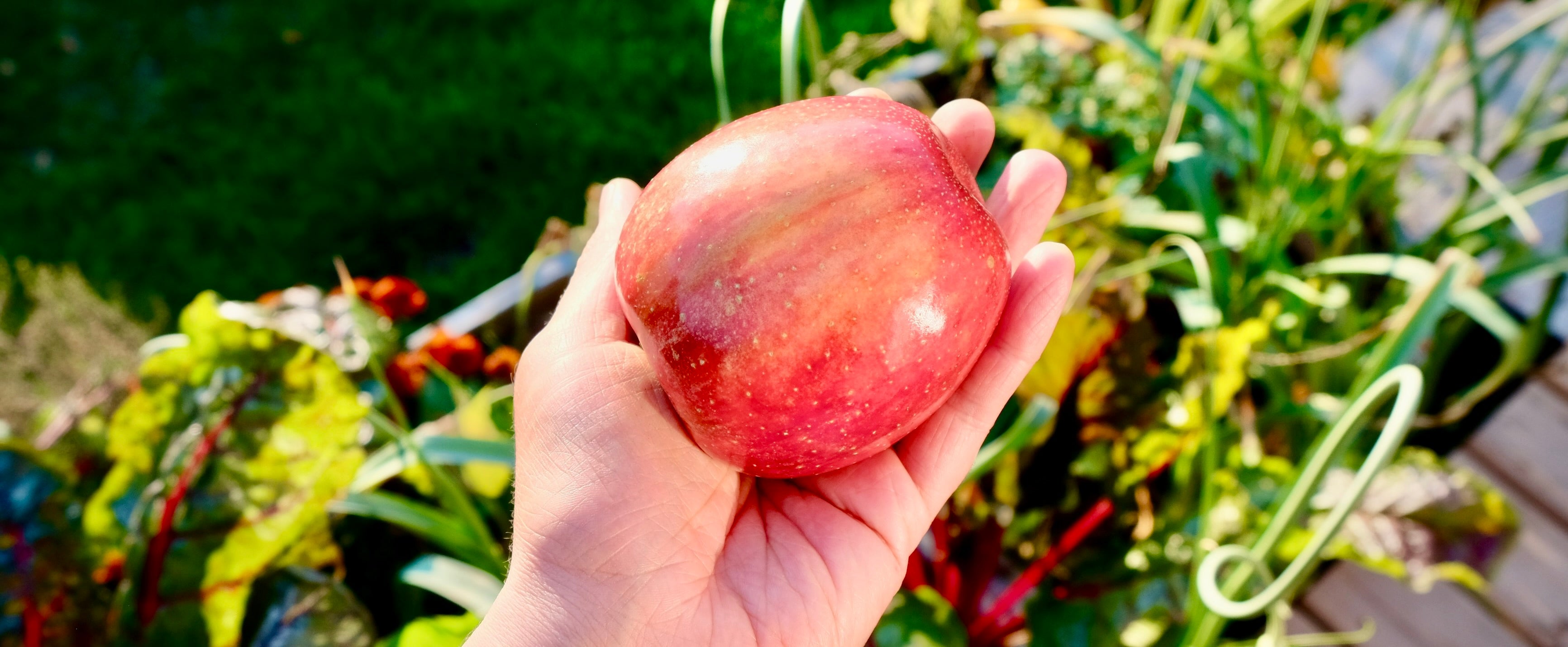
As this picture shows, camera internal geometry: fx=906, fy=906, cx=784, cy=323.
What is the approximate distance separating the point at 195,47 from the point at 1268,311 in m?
2.92

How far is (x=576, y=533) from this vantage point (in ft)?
3.19

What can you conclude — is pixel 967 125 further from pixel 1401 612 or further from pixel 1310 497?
pixel 1401 612

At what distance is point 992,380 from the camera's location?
1095 mm

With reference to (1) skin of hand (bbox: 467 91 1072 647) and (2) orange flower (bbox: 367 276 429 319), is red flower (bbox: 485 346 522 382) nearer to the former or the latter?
(2) orange flower (bbox: 367 276 429 319)

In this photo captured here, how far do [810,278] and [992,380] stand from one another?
0.32 metres

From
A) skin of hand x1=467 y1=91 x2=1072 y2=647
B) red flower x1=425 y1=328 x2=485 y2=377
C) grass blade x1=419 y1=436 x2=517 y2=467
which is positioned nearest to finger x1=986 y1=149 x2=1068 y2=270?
skin of hand x1=467 y1=91 x2=1072 y2=647

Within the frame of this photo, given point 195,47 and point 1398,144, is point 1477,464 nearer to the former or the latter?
point 1398,144

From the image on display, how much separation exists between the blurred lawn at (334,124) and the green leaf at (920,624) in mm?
1370

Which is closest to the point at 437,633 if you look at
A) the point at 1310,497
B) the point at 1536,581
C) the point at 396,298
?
the point at 396,298

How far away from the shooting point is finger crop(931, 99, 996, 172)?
121 cm

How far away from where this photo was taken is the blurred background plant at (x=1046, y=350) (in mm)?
1169

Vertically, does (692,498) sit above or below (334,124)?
below

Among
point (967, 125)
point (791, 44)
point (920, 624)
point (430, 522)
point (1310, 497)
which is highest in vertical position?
point (791, 44)

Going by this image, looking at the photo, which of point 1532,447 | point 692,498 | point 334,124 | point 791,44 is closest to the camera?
point 692,498
